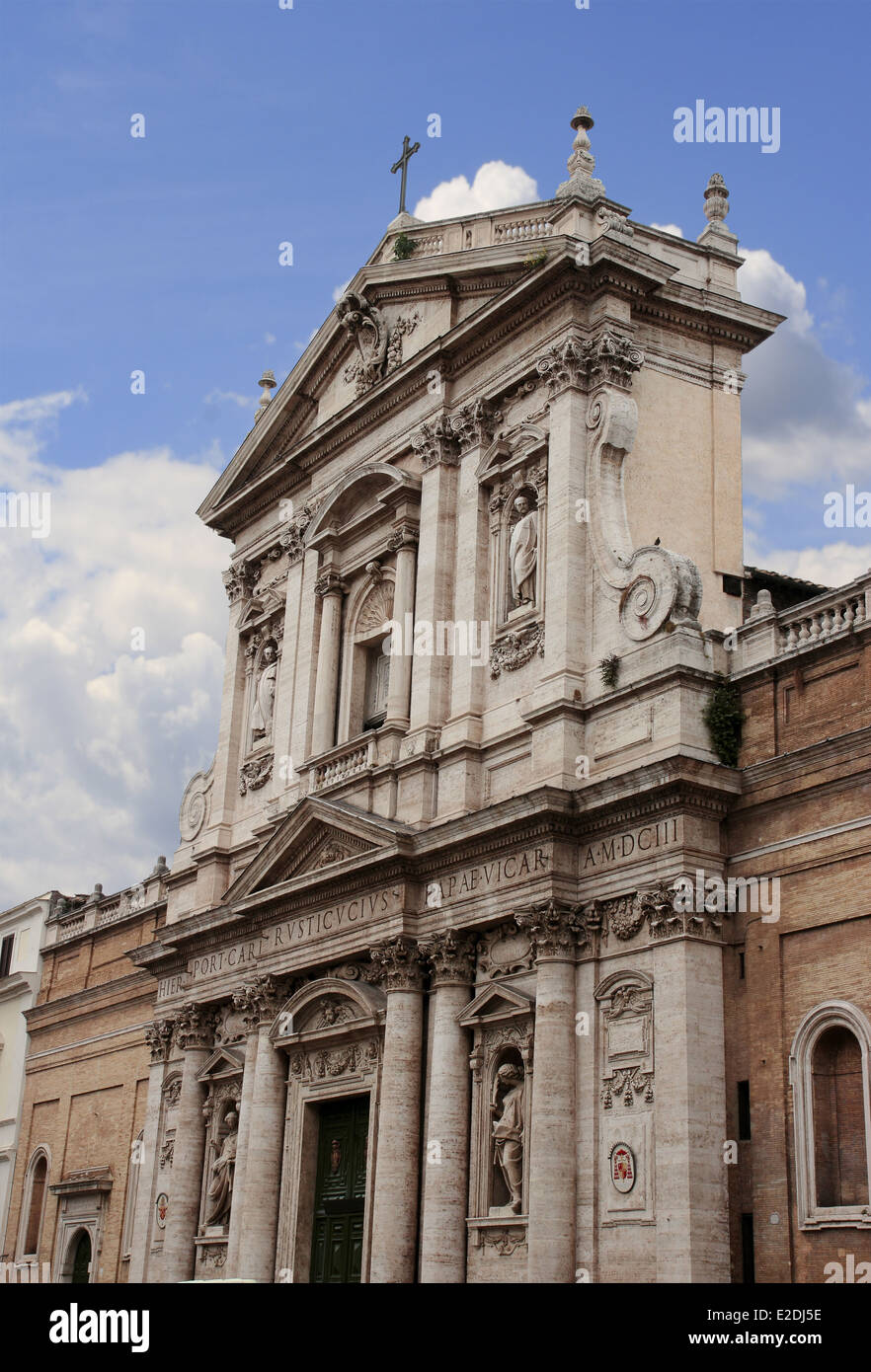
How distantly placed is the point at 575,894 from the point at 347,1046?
5001 mm

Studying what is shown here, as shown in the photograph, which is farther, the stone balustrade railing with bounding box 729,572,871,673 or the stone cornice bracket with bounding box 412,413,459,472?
the stone cornice bracket with bounding box 412,413,459,472

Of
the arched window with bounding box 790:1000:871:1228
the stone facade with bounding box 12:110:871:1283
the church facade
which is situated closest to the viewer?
the arched window with bounding box 790:1000:871:1228

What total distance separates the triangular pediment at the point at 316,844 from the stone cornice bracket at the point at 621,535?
425cm

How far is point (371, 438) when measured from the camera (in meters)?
26.0

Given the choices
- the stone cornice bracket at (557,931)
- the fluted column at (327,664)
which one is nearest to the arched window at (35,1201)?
the fluted column at (327,664)

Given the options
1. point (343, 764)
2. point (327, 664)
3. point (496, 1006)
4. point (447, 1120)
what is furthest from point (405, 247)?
point (447, 1120)

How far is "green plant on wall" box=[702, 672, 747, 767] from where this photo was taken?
723 inches

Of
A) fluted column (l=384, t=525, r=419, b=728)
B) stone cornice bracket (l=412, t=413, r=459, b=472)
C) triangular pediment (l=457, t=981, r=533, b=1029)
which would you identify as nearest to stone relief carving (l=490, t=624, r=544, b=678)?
fluted column (l=384, t=525, r=419, b=728)

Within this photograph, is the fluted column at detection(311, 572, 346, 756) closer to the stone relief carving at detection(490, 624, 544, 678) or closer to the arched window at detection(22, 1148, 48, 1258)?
the stone relief carving at detection(490, 624, 544, 678)

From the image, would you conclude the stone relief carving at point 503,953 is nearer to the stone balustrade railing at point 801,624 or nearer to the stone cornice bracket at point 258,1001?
the stone balustrade railing at point 801,624

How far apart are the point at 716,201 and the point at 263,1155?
1487 cm

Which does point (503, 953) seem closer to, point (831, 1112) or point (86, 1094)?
point (831, 1112)

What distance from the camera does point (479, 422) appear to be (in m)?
23.2
